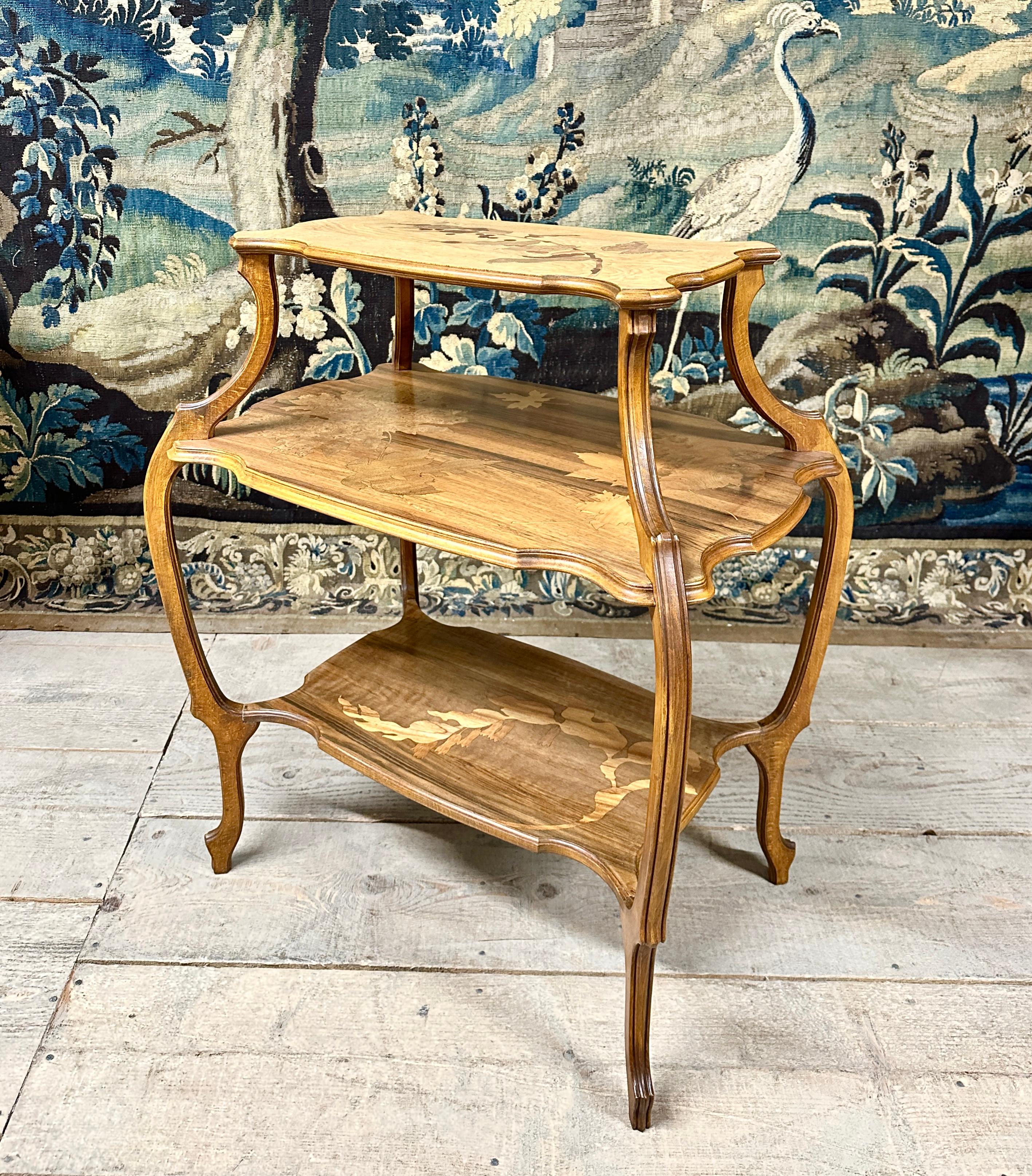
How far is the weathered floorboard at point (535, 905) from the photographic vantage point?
1.60 meters

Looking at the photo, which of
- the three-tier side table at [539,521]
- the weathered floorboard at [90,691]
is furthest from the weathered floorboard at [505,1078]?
the weathered floorboard at [90,691]

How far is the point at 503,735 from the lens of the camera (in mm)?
1629

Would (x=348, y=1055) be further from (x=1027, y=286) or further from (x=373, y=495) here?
(x=1027, y=286)

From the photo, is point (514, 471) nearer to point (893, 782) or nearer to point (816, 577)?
point (816, 577)

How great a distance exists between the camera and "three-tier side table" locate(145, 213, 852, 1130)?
1.20 m

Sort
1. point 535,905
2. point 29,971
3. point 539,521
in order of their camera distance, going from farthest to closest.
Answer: point 535,905
point 29,971
point 539,521

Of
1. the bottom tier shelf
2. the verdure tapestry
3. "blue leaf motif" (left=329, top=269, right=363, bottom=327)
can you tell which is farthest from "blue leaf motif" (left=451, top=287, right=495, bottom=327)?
the bottom tier shelf

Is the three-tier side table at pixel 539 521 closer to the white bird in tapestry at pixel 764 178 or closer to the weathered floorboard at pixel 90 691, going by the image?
the weathered floorboard at pixel 90 691

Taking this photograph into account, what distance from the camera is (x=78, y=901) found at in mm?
1681

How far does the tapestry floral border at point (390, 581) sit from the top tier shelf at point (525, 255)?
104 centimetres

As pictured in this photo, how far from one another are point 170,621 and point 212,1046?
1.96ft

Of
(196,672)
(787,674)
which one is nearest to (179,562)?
(196,672)

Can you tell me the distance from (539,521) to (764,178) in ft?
4.36

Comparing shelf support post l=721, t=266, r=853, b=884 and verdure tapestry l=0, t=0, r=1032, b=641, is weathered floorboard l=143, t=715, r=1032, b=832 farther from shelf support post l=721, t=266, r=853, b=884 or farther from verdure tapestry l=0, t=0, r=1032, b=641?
verdure tapestry l=0, t=0, r=1032, b=641
